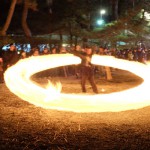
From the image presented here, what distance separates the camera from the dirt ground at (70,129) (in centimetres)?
774

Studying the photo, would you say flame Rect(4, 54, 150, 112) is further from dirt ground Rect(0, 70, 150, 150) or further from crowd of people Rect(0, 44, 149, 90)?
crowd of people Rect(0, 44, 149, 90)

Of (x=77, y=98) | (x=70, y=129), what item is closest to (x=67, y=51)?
(x=77, y=98)

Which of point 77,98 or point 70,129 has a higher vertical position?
point 77,98

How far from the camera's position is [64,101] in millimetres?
10133

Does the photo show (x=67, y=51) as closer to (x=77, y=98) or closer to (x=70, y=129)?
(x=77, y=98)

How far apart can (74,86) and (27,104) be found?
15.5ft

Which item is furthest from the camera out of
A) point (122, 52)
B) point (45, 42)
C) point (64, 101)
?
point (122, 52)

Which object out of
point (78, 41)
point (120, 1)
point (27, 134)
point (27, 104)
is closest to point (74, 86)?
point (27, 104)

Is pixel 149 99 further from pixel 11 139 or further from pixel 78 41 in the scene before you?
pixel 78 41

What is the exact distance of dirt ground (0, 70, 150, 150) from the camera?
305 inches

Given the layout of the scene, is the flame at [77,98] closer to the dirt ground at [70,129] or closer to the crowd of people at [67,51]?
Result: the dirt ground at [70,129]

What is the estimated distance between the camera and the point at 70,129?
8.98 metres

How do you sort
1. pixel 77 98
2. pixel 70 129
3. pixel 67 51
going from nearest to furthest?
1. pixel 70 129
2. pixel 77 98
3. pixel 67 51

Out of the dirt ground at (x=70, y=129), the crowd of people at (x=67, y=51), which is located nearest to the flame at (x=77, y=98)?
the dirt ground at (x=70, y=129)
